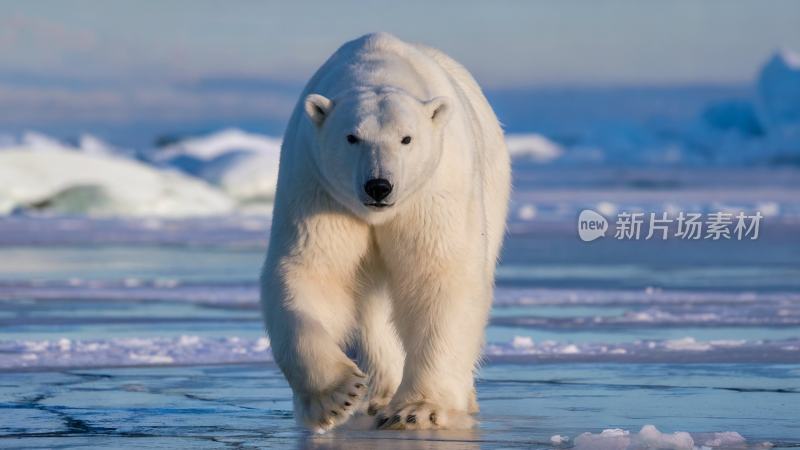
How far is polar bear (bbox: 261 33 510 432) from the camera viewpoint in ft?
12.9

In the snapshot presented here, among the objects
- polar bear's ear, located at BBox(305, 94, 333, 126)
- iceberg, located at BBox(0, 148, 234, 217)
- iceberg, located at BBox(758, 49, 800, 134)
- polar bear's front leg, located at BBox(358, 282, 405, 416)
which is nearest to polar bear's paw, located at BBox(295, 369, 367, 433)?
polar bear's ear, located at BBox(305, 94, 333, 126)

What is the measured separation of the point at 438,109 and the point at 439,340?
65cm

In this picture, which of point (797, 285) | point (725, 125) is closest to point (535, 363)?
point (797, 285)

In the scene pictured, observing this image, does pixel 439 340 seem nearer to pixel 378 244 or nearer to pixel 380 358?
pixel 378 244

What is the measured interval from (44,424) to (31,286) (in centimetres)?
564

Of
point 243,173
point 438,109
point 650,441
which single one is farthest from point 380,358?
point 243,173

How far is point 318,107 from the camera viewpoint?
4.14 meters

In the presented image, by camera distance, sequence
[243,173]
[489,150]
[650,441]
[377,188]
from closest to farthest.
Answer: [650,441]
[377,188]
[489,150]
[243,173]

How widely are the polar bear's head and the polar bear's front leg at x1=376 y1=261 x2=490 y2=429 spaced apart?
Answer: 11.0 inches

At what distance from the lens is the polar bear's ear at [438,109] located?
4172 millimetres

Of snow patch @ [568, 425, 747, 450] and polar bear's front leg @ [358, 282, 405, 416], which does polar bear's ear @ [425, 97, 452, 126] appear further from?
snow patch @ [568, 425, 747, 450]

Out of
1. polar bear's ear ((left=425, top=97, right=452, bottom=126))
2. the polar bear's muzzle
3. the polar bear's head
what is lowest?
the polar bear's muzzle

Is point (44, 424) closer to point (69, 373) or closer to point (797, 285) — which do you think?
point (69, 373)

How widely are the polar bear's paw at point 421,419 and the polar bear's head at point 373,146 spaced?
1.77 feet
